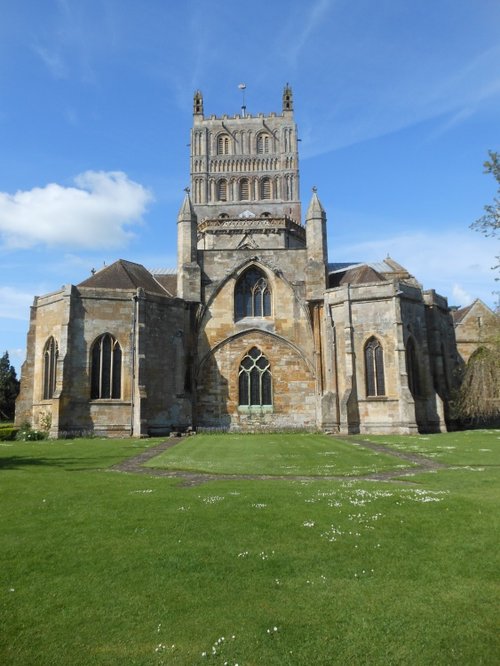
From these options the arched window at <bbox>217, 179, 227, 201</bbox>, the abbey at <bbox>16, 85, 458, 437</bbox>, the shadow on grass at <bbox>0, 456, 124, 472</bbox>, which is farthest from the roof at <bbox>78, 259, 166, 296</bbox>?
the arched window at <bbox>217, 179, 227, 201</bbox>

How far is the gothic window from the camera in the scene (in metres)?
60.1

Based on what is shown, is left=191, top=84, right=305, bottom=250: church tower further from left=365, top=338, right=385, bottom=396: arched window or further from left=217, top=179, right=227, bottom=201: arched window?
left=365, top=338, right=385, bottom=396: arched window

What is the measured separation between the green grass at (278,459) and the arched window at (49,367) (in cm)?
1272

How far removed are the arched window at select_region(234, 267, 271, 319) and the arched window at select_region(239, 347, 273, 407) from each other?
8.99 feet

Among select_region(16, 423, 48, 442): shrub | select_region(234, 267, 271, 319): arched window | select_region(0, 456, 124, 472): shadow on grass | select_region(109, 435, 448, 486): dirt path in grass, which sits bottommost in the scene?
→ select_region(109, 435, 448, 486): dirt path in grass

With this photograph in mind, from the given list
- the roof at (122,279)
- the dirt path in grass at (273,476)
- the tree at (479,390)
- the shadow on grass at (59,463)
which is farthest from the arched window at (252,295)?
the shadow on grass at (59,463)

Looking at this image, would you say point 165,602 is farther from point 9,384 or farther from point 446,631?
point 9,384

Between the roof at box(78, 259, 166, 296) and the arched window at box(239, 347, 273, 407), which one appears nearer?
the roof at box(78, 259, 166, 296)

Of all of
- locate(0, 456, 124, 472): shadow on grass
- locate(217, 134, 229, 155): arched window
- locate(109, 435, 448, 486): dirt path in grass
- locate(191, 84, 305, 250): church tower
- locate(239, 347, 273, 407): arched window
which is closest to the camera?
locate(109, 435, 448, 486): dirt path in grass

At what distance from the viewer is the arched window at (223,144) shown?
61.3m

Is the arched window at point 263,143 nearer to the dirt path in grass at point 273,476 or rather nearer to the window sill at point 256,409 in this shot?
the window sill at point 256,409

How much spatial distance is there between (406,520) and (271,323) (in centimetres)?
2827

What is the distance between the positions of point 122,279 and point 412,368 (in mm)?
19574

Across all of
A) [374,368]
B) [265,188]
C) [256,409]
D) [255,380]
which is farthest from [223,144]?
[374,368]
